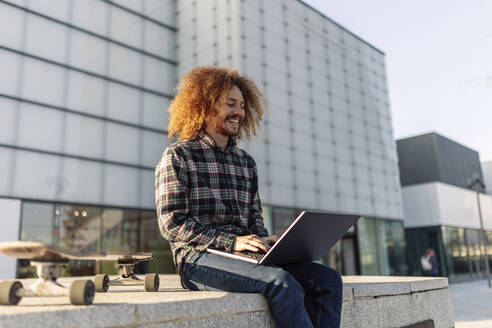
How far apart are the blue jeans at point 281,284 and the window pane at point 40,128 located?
1329 centimetres

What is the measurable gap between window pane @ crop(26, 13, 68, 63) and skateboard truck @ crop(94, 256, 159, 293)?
13729 mm

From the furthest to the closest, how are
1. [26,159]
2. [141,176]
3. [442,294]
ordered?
1. [141,176]
2. [26,159]
3. [442,294]

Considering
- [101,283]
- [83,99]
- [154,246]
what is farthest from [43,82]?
[101,283]

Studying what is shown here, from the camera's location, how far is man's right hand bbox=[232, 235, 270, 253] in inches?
109

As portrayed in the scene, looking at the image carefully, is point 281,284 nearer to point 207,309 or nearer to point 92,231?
point 207,309

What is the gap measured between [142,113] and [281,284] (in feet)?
51.2

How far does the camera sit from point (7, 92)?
14234 mm

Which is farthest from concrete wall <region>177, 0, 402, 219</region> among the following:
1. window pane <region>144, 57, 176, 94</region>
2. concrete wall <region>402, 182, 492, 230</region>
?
concrete wall <region>402, 182, 492, 230</region>

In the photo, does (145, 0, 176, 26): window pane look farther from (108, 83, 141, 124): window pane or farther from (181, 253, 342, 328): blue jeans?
(181, 253, 342, 328): blue jeans

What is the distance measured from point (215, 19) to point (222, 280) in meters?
16.0

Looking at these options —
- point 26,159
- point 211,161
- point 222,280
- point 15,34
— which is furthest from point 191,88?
point 15,34

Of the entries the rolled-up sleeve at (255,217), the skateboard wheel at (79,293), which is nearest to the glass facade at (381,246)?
the rolled-up sleeve at (255,217)

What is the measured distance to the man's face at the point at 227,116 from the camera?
346 cm

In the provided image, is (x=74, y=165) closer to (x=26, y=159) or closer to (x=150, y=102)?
(x=26, y=159)
